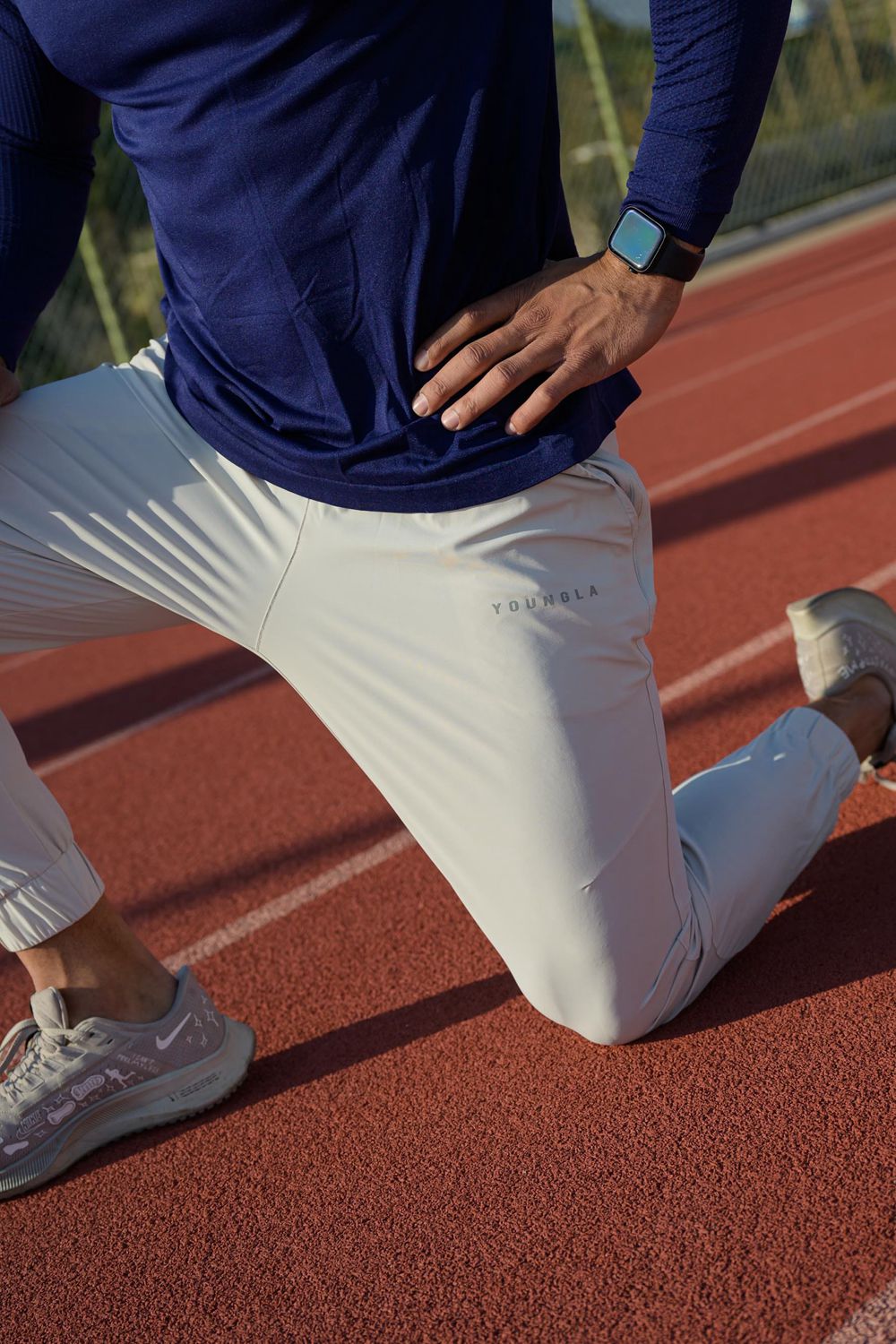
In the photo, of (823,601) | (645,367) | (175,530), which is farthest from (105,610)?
(645,367)

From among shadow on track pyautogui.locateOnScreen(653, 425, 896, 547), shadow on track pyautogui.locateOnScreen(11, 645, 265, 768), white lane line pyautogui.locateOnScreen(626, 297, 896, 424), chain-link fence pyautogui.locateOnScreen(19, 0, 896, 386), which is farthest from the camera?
chain-link fence pyautogui.locateOnScreen(19, 0, 896, 386)

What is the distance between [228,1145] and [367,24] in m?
1.77

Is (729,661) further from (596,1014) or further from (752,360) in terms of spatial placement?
(752,360)

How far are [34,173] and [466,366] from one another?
2.99ft

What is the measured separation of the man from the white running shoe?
458mm

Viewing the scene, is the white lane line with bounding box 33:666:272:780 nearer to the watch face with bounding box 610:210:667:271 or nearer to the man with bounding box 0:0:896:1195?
the man with bounding box 0:0:896:1195

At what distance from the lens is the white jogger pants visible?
2053 millimetres

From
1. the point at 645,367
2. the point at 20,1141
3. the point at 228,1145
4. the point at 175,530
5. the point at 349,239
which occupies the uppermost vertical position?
the point at 349,239

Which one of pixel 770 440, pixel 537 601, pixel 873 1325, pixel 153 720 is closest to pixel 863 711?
pixel 537 601

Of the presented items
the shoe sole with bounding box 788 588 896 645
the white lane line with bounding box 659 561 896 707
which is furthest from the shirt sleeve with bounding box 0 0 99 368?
the white lane line with bounding box 659 561 896 707

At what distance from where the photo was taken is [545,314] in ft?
6.48

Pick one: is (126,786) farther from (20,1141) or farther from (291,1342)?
(291,1342)

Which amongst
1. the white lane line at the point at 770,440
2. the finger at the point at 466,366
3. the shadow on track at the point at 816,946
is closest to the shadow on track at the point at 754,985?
the shadow on track at the point at 816,946

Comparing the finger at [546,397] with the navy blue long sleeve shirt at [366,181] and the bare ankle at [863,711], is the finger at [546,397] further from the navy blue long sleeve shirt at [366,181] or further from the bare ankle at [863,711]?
the bare ankle at [863,711]
